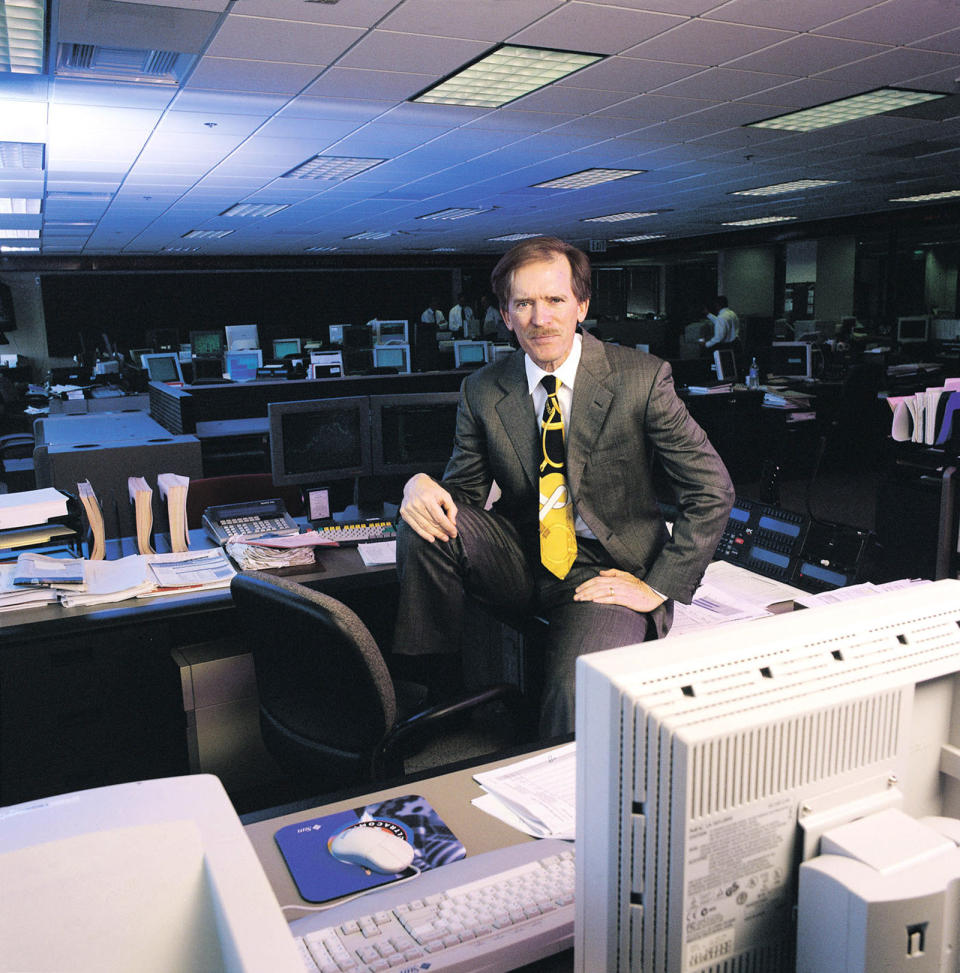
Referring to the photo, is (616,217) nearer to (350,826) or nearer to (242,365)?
(242,365)

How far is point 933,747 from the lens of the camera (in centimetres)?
84

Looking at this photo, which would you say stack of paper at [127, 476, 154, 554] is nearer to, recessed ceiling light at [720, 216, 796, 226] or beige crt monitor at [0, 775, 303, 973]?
beige crt monitor at [0, 775, 303, 973]

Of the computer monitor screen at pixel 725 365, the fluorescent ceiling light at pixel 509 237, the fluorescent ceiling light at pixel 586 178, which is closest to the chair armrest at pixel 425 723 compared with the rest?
the computer monitor screen at pixel 725 365

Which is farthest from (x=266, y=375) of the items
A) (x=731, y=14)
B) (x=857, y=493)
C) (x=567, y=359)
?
(x=567, y=359)

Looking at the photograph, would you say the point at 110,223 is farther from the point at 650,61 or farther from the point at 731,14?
the point at 731,14

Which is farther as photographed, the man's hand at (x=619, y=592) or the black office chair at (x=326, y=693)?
the man's hand at (x=619, y=592)

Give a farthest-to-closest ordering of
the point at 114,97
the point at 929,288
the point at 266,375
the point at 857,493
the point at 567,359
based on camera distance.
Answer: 1. the point at 929,288
2. the point at 266,375
3. the point at 857,493
4. the point at 114,97
5. the point at 567,359

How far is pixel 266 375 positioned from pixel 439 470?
22.6ft

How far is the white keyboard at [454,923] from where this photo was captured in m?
0.93

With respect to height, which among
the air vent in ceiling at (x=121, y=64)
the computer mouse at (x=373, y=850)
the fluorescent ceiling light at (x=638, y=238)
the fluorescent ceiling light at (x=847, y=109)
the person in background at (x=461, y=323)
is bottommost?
the computer mouse at (x=373, y=850)

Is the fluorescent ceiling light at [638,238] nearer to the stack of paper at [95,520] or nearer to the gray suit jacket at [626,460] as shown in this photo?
the stack of paper at [95,520]

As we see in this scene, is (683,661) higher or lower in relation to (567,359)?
lower

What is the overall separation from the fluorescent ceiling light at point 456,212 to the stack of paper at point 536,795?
29.9 feet

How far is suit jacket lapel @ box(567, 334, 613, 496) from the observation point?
6.49 ft
